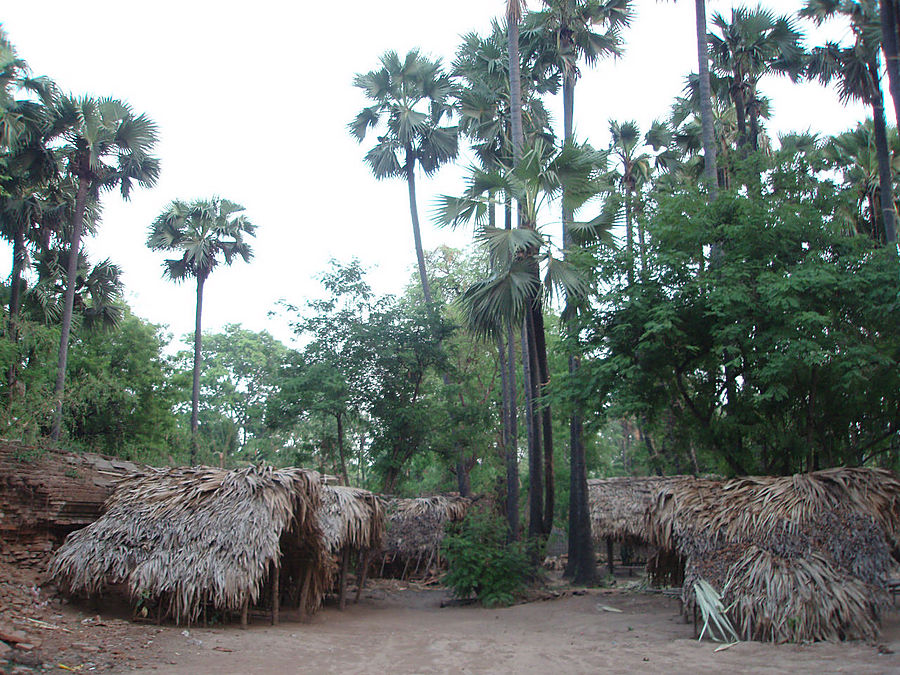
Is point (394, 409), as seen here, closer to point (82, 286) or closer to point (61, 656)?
point (82, 286)

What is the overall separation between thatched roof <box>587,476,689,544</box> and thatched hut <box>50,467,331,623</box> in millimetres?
11641

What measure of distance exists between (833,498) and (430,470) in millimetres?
27141

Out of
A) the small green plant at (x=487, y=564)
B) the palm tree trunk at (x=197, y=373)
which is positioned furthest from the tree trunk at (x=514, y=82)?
the palm tree trunk at (x=197, y=373)

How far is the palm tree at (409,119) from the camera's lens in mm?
21266

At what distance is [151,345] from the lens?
21.3 meters

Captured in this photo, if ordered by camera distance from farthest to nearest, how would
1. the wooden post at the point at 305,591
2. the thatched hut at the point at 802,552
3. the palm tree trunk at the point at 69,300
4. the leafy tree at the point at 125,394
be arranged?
the leafy tree at the point at 125,394 < the palm tree trunk at the point at 69,300 < the wooden post at the point at 305,591 < the thatched hut at the point at 802,552

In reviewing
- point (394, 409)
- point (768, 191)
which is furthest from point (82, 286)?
point (768, 191)

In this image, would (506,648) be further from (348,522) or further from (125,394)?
(125,394)

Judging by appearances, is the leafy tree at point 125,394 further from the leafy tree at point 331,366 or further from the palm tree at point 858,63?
the palm tree at point 858,63

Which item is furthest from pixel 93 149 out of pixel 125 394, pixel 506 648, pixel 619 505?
pixel 619 505

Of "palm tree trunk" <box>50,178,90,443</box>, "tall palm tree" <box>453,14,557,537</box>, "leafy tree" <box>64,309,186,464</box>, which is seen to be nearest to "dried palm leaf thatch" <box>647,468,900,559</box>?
"tall palm tree" <box>453,14,557,537</box>

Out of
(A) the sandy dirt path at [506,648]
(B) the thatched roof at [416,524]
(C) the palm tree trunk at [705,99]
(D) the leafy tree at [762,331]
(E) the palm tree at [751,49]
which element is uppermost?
(E) the palm tree at [751,49]

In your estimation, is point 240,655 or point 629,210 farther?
point 629,210

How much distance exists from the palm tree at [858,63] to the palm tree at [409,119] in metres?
10.3
